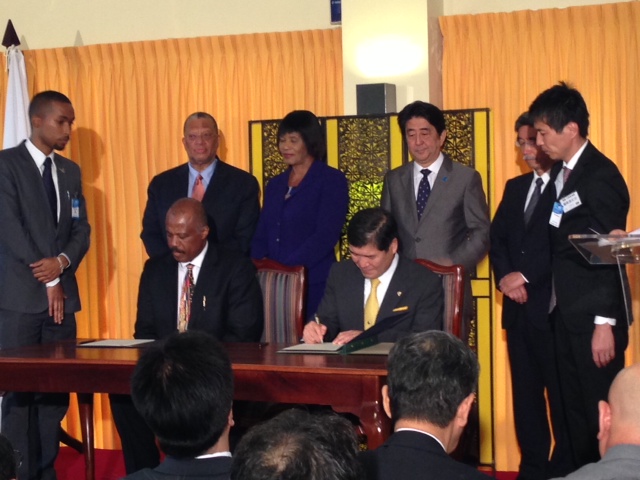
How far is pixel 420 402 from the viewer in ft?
7.34

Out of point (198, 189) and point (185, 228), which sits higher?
point (198, 189)

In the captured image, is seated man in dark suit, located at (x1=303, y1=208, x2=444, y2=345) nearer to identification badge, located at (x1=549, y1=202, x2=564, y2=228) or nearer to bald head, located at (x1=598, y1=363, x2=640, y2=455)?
identification badge, located at (x1=549, y1=202, x2=564, y2=228)

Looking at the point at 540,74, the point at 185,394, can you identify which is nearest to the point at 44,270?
the point at 185,394

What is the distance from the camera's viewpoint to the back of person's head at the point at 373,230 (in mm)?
3992

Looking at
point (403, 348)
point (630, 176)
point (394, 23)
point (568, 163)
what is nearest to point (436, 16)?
point (394, 23)

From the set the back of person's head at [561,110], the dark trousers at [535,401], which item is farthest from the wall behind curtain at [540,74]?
the back of person's head at [561,110]

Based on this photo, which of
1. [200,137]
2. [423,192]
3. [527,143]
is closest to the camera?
[527,143]

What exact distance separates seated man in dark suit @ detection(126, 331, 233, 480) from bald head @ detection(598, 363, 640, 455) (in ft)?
2.73

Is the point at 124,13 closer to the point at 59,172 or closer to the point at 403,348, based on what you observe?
the point at 59,172

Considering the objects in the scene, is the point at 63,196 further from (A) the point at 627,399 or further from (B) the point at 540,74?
(A) the point at 627,399

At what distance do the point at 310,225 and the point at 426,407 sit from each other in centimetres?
282

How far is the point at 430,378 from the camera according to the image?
2264 millimetres

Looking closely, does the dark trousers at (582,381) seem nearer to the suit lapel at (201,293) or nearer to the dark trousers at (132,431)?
the suit lapel at (201,293)

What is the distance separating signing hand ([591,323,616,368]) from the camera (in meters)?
3.97
